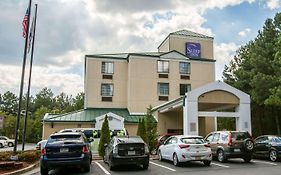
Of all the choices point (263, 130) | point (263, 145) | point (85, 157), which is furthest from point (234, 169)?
point (263, 130)

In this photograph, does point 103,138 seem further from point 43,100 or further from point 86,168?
point 43,100

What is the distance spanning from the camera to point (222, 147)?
55.7ft

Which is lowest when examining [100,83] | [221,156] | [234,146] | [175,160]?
[175,160]

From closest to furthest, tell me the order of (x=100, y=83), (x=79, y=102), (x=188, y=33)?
1. (x=100, y=83)
2. (x=188, y=33)
3. (x=79, y=102)

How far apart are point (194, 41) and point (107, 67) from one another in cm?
1252

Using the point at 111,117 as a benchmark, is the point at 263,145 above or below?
below

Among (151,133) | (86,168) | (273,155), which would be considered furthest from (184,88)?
(86,168)

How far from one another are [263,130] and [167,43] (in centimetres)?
1644

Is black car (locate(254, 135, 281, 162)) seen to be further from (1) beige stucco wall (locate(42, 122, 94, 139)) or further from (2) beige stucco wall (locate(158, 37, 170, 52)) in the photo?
(2) beige stucco wall (locate(158, 37, 170, 52))

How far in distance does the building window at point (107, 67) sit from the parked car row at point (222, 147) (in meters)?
21.1

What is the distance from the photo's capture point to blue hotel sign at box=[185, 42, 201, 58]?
1636 inches

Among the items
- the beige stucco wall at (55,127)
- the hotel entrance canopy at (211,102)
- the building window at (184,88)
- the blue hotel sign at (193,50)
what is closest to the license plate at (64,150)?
the hotel entrance canopy at (211,102)

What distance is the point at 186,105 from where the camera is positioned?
2503cm

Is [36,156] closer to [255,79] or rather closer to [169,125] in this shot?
[169,125]
